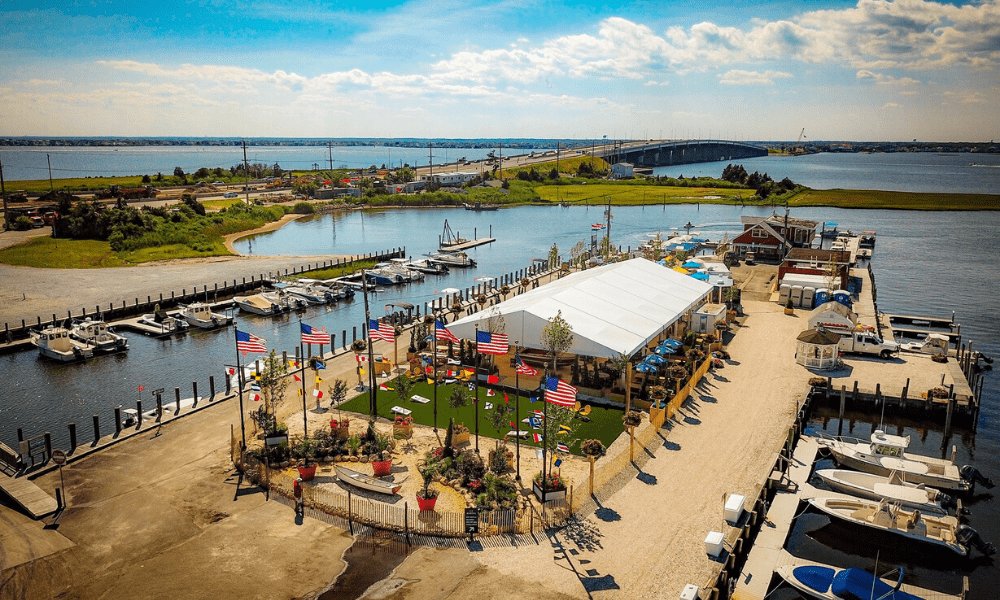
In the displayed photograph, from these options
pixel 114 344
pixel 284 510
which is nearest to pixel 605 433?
pixel 284 510

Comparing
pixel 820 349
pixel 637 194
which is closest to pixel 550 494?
pixel 820 349

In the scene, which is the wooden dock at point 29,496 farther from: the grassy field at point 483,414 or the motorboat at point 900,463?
the motorboat at point 900,463

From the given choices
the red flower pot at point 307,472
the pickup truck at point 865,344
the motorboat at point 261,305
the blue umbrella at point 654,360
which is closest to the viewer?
the red flower pot at point 307,472

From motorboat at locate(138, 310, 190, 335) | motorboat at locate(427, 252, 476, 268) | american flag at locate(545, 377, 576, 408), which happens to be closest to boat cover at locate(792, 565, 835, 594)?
american flag at locate(545, 377, 576, 408)

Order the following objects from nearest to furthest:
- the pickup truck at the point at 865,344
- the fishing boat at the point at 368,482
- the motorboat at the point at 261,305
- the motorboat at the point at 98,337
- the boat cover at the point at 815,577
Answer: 1. the boat cover at the point at 815,577
2. the fishing boat at the point at 368,482
3. the pickup truck at the point at 865,344
4. the motorboat at the point at 98,337
5. the motorboat at the point at 261,305

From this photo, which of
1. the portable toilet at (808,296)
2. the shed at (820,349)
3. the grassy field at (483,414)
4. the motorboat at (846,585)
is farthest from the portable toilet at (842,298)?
the motorboat at (846,585)

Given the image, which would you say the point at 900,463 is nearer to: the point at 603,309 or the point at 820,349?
the point at 820,349

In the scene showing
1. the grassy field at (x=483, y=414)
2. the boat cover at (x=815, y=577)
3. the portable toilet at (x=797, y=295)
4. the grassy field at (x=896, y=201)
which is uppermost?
the grassy field at (x=896, y=201)

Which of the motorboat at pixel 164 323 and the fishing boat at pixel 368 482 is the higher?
the fishing boat at pixel 368 482
